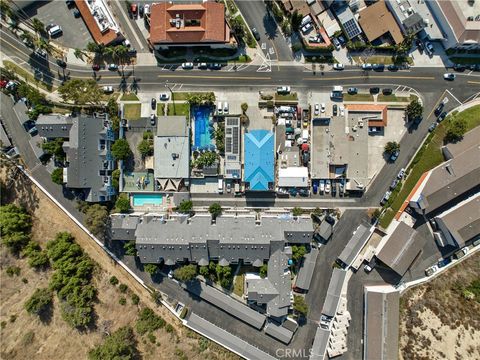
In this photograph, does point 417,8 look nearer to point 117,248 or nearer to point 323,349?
point 323,349

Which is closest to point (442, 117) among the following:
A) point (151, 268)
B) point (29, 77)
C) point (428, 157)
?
point (428, 157)

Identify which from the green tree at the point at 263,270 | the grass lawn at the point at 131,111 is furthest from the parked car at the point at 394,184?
the grass lawn at the point at 131,111

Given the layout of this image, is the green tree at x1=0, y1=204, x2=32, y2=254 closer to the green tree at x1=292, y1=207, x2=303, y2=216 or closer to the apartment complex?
the apartment complex

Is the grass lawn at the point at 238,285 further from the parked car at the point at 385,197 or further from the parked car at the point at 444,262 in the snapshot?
the parked car at the point at 444,262

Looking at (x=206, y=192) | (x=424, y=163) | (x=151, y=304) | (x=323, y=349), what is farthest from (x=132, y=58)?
(x=323, y=349)

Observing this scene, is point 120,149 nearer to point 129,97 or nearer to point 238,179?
point 129,97

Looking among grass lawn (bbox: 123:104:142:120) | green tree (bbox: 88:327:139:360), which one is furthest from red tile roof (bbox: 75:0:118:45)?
green tree (bbox: 88:327:139:360)
